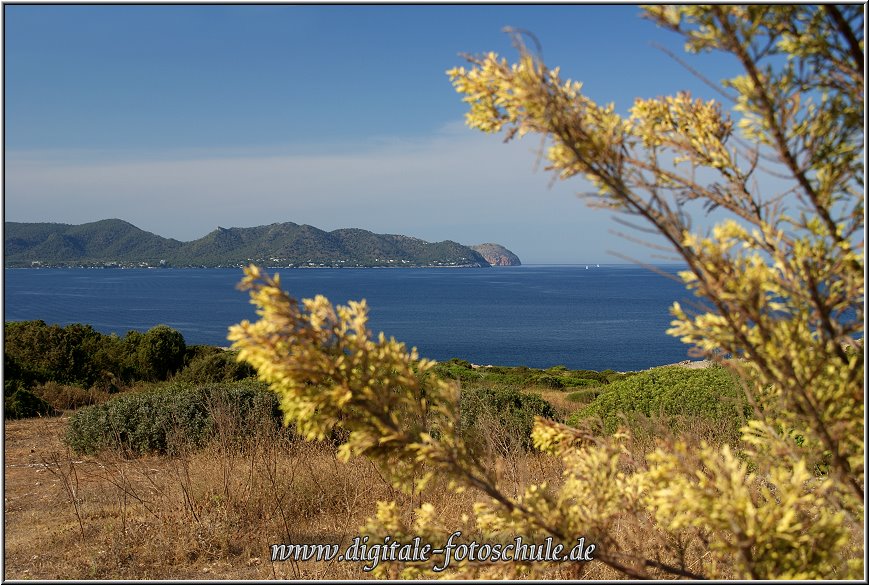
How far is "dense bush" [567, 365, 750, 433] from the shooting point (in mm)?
9567

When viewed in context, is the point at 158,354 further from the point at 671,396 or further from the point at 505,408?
the point at 671,396

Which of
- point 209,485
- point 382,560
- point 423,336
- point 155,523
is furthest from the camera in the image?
point 423,336

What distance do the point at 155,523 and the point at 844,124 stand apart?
18.9 feet

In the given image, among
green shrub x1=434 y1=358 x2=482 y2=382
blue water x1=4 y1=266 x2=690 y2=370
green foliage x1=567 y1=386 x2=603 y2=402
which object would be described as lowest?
blue water x1=4 y1=266 x2=690 y2=370

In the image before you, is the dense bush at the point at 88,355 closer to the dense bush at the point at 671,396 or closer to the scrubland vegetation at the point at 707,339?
the dense bush at the point at 671,396

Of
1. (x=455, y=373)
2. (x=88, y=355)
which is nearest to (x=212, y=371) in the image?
(x=88, y=355)

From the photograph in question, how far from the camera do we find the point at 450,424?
2.21 metres

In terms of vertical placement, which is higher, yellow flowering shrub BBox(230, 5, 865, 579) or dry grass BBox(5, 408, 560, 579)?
yellow flowering shrub BBox(230, 5, 865, 579)

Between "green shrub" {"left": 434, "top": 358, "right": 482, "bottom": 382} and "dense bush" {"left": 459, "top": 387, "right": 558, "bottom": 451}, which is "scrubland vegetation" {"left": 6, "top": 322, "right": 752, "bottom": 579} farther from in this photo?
"green shrub" {"left": 434, "top": 358, "right": 482, "bottom": 382}

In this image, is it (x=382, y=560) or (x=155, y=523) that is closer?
(x=382, y=560)

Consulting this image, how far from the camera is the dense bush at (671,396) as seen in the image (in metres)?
9.57

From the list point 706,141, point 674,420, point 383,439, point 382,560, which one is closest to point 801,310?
point 706,141

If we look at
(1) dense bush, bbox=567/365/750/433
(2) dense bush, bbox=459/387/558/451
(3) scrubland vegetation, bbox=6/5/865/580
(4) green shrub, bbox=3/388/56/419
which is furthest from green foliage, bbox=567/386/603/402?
(3) scrubland vegetation, bbox=6/5/865/580

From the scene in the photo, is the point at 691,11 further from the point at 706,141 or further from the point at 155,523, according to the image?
the point at 155,523
